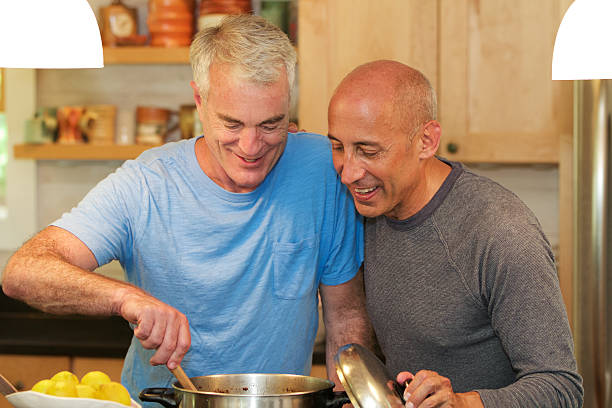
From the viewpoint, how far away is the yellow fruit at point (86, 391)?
1.09m

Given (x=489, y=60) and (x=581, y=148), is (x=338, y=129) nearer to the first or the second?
A: (x=581, y=148)

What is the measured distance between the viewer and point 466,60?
2783mm

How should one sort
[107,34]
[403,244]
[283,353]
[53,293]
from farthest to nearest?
[107,34] → [283,353] → [403,244] → [53,293]

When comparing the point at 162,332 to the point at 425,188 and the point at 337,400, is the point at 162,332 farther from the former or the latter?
the point at 425,188

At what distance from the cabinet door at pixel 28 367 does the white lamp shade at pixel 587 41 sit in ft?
6.48

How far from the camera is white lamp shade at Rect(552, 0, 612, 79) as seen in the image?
4.85 feet

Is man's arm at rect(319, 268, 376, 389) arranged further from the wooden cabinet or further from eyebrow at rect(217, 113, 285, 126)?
the wooden cabinet

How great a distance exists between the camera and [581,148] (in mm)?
2385

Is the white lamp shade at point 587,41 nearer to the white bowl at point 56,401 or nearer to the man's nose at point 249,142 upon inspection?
the man's nose at point 249,142

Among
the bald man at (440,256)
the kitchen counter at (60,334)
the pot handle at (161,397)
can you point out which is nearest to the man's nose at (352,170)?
the bald man at (440,256)

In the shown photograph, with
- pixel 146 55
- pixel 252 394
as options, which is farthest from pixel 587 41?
pixel 146 55

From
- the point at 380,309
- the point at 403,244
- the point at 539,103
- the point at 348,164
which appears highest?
the point at 539,103

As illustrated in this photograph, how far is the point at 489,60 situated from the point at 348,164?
1.54 m

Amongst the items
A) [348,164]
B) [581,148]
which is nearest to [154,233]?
[348,164]
